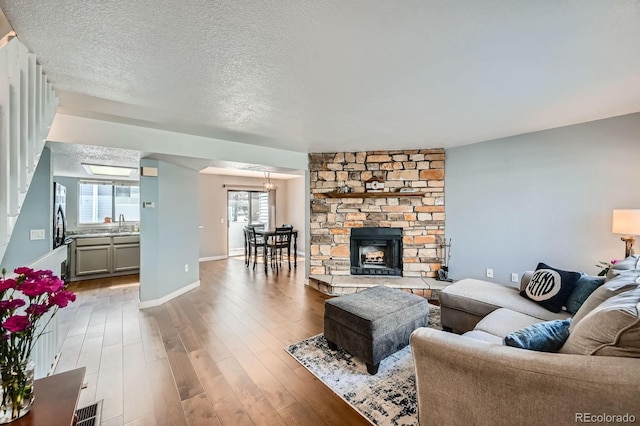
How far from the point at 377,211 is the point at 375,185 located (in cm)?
47

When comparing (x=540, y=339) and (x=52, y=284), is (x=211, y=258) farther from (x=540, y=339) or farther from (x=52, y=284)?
(x=540, y=339)

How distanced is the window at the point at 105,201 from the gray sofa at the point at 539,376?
6.96m

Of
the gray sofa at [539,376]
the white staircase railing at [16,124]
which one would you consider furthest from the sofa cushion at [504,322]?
the white staircase railing at [16,124]

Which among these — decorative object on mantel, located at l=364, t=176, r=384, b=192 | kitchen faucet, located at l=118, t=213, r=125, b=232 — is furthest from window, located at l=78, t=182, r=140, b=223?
decorative object on mantel, located at l=364, t=176, r=384, b=192

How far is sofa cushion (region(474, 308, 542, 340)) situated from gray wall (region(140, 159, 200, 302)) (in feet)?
13.2

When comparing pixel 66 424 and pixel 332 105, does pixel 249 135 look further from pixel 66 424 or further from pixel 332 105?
pixel 66 424

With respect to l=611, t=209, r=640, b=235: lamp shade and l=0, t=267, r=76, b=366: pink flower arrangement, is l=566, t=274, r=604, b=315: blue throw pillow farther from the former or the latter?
l=0, t=267, r=76, b=366: pink flower arrangement

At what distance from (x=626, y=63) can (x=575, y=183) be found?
1.83m

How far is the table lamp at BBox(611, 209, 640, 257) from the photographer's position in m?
2.42

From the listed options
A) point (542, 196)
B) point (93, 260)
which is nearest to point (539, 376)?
point (542, 196)

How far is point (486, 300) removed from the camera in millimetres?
2494

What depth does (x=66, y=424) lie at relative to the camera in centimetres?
96

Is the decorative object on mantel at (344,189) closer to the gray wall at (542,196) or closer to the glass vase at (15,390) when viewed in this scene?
the gray wall at (542,196)

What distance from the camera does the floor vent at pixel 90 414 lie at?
5.34ft
